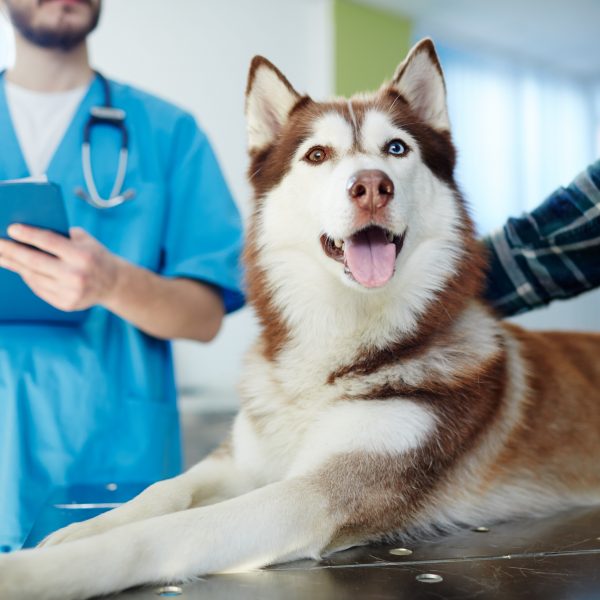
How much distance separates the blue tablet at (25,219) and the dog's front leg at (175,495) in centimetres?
46

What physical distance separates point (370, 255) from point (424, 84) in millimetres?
323

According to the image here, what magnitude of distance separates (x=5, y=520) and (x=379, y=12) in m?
5.62

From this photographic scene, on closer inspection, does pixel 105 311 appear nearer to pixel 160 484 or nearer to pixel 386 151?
pixel 160 484

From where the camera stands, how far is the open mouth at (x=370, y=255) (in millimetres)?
947

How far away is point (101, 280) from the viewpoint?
130cm

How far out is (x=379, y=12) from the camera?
609cm

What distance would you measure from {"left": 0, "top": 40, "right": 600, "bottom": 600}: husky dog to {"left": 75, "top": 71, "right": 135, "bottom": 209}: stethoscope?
0.44 meters

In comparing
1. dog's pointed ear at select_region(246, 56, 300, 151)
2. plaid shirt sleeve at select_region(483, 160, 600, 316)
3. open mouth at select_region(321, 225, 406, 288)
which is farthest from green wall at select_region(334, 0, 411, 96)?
open mouth at select_region(321, 225, 406, 288)

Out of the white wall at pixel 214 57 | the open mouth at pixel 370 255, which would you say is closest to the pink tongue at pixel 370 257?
the open mouth at pixel 370 255

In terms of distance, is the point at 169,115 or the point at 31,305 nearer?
the point at 31,305

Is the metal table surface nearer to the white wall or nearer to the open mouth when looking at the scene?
the open mouth

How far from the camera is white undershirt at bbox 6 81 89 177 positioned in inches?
61.4

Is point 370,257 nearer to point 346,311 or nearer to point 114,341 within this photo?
point 346,311

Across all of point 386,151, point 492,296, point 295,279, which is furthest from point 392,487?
point 492,296
